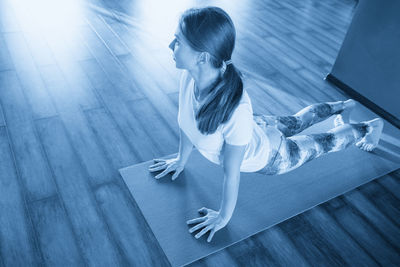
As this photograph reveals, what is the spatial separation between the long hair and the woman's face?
0.02 m

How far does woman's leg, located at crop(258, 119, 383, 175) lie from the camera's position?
5.31 feet

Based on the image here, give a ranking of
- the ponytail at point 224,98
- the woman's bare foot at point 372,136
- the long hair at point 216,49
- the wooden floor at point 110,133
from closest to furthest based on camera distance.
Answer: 1. the long hair at point 216,49
2. the ponytail at point 224,98
3. the wooden floor at point 110,133
4. the woman's bare foot at point 372,136

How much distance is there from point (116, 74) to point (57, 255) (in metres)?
1.50

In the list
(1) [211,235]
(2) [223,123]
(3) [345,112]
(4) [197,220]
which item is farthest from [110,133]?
(3) [345,112]

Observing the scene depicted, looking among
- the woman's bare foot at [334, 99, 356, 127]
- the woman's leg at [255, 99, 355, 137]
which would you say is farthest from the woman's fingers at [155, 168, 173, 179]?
the woman's bare foot at [334, 99, 356, 127]

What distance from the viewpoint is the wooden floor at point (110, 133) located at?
1.55m

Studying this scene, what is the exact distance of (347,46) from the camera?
2885 millimetres

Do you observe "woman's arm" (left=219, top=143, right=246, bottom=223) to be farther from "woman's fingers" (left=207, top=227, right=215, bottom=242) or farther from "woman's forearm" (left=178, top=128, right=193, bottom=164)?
"woman's forearm" (left=178, top=128, right=193, bottom=164)

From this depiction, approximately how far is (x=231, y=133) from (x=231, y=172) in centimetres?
17

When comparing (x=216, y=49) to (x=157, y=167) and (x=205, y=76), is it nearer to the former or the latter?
(x=205, y=76)

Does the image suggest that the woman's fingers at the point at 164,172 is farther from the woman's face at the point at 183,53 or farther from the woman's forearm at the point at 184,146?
the woman's face at the point at 183,53

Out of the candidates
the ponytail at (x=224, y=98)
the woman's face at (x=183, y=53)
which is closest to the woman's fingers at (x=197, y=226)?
the ponytail at (x=224, y=98)

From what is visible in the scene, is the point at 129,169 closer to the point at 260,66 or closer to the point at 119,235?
the point at 119,235

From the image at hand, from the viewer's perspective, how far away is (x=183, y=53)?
3.81 feet
